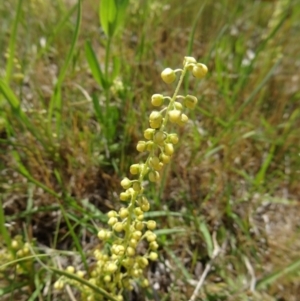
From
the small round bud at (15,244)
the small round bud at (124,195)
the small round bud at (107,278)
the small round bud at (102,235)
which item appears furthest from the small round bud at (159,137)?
the small round bud at (15,244)

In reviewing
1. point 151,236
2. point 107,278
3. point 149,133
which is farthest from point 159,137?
point 107,278

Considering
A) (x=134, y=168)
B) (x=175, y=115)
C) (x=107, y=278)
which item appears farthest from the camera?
(x=107, y=278)

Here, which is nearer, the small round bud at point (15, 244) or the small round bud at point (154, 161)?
the small round bud at point (154, 161)

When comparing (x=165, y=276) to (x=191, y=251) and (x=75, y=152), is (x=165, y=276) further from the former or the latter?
(x=75, y=152)

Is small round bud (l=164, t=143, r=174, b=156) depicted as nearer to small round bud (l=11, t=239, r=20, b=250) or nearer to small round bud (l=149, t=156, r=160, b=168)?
small round bud (l=149, t=156, r=160, b=168)

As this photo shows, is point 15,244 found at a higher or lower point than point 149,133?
lower

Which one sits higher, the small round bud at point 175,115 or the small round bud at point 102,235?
the small round bud at point 175,115

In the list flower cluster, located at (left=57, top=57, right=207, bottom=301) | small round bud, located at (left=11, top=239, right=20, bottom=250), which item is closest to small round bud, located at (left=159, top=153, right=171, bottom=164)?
flower cluster, located at (left=57, top=57, right=207, bottom=301)

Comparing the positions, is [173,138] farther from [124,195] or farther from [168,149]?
[124,195]

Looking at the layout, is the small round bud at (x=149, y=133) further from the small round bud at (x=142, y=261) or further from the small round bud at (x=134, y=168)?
the small round bud at (x=142, y=261)
